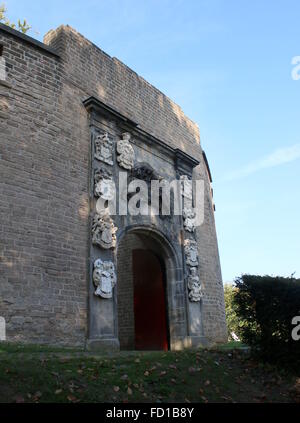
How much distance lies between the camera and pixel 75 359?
5082 millimetres

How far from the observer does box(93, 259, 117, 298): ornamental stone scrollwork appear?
25.0ft

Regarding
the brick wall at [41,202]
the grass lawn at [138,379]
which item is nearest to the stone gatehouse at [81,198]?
the brick wall at [41,202]

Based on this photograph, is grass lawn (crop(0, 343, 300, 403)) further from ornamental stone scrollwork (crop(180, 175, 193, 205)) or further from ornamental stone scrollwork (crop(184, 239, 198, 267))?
ornamental stone scrollwork (crop(180, 175, 193, 205))

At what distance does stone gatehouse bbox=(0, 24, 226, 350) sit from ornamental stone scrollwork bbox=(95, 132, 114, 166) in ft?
0.08

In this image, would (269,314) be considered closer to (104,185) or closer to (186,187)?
(104,185)

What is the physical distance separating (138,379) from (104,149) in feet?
17.3

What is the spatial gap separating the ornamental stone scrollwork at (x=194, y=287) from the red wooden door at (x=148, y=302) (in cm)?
169

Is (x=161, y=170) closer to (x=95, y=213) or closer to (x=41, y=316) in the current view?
(x=95, y=213)

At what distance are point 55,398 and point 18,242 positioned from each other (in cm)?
346

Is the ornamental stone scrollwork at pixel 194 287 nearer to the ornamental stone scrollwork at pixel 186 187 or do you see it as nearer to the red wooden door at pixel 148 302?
the red wooden door at pixel 148 302

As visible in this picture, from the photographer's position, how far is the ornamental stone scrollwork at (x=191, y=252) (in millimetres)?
10453
